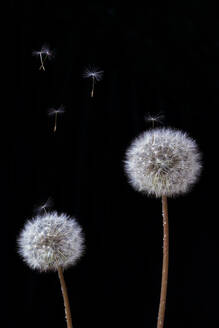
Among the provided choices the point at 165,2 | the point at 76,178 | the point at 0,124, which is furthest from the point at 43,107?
the point at 165,2

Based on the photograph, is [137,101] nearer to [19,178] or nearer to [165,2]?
[165,2]

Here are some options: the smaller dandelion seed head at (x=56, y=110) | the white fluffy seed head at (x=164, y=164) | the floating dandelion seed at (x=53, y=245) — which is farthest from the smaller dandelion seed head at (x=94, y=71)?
the floating dandelion seed at (x=53, y=245)

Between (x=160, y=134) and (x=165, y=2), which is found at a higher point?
(x=165, y=2)

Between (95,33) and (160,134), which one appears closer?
(160,134)

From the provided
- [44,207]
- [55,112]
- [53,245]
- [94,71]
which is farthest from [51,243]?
[94,71]

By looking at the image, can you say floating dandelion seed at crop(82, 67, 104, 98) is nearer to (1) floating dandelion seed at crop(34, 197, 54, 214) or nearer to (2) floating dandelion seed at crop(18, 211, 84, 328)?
(1) floating dandelion seed at crop(34, 197, 54, 214)

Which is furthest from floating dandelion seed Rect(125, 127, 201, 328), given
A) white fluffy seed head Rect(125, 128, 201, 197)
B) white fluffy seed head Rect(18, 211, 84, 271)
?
white fluffy seed head Rect(18, 211, 84, 271)
